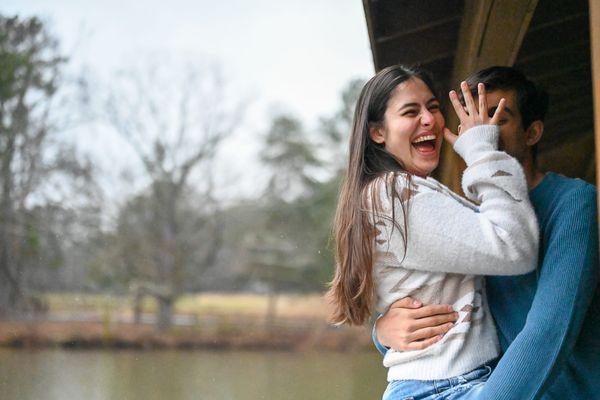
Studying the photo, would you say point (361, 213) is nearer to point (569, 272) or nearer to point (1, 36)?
point (569, 272)

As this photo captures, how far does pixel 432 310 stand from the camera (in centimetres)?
103

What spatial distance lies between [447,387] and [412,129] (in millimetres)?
365

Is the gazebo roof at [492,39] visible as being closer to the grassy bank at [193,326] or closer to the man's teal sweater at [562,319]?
the man's teal sweater at [562,319]

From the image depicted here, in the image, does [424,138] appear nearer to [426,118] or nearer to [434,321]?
[426,118]

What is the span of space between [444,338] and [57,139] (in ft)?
39.6

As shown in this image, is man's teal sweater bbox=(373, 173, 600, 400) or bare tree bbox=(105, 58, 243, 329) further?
bare tree bbox=(105, 58, 243, 329)

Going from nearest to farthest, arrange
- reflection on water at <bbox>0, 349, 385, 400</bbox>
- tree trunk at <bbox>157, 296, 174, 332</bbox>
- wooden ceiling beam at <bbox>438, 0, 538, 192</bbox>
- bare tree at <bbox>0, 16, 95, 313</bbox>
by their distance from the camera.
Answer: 1. wooden ceiling beam at <bbox>438, 0, 538, 192</bbox>
2. reflection on water at <bbox>0, 349, 385, 400</bbox>
3. bare tree at <bbox>0, 16, 95, 313</bbox>
4. tree trunk at <bbox>157, 296, 174, 332</bbox>

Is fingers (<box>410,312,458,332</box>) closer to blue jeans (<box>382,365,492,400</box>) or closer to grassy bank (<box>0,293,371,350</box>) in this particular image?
blue jeans (<box>382,365,492,400</box>)

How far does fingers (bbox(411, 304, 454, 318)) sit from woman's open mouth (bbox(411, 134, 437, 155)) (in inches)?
9.4

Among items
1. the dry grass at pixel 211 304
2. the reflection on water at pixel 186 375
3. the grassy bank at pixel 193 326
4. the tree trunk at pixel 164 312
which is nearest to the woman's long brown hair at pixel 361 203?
the reflection on water at pixel 186 375

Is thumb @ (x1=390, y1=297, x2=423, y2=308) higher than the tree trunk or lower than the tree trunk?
higher

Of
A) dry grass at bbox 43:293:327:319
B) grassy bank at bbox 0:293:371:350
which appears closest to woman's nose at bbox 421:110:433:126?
grassy bank at bbox 0:293:371:350

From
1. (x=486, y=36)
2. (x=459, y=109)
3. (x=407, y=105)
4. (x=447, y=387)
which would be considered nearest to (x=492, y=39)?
(x=486, y=36)

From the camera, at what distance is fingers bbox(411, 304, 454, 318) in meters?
1.03
